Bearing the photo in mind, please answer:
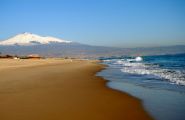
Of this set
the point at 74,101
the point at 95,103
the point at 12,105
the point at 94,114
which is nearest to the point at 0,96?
the point at 12,105

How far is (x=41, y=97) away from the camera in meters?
9.33

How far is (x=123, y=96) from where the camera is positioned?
9969 mm

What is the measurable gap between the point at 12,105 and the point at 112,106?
272 centimetres

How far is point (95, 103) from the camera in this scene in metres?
8.49

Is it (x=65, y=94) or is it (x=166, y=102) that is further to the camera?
(x=65, y=94)

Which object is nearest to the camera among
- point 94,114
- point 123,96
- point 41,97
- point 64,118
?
point 64,118

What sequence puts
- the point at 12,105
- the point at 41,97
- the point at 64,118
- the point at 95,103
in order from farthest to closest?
the point at 41,97 → the point at 95,103 → the point at 12,105 → the point at 64,118

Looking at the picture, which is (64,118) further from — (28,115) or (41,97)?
(41,97)

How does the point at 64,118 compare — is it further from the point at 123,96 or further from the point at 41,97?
the point at 123,96

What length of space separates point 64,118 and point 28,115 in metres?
0.89

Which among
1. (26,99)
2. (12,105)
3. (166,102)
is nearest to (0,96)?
(26,99)

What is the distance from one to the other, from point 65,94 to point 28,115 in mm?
3345

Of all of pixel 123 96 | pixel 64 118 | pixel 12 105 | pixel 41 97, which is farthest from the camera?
pixel 123 96

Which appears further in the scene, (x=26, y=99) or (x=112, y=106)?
(x=26, y=99)
